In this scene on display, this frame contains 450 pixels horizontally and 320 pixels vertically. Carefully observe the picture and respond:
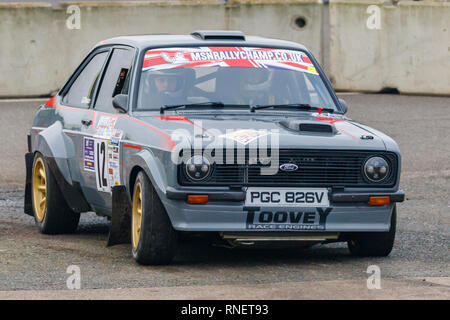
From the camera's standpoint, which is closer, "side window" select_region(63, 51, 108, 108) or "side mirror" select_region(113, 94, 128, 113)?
"side mirror" select_region(113, 94, 128, 113)

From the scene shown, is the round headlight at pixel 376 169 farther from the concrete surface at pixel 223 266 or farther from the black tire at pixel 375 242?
the concrete surface at pixel 223 266

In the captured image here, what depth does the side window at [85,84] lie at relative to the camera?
9.72 metres

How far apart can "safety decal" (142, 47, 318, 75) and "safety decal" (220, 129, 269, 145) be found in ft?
3.84

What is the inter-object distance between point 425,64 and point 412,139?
4.15m

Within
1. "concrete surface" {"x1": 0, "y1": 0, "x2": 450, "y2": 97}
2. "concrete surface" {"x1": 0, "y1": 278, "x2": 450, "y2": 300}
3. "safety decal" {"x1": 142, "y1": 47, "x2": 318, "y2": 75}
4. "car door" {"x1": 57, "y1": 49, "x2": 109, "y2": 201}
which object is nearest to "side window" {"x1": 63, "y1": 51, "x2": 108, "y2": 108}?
"car door" {"x1": 57, "y1": 49, "x2": 109, "y2": 201}

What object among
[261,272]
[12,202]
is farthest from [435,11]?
[261,272]

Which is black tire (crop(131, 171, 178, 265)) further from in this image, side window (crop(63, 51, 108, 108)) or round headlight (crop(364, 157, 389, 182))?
side window (crop(63, 51, 108, 108))

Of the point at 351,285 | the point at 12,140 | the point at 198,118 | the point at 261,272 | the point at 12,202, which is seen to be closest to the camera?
the point at 351,285

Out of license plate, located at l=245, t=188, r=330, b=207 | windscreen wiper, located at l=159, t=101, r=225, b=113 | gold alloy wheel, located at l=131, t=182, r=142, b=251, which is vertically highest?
windscreen wiper, located at l=159, t=101, r=225, b=113

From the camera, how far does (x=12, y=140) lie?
619 inches

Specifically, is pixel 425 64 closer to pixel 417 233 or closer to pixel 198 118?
pixel 417 233

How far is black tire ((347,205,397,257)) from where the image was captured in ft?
27.7

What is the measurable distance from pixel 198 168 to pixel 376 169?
1227 millimetres
